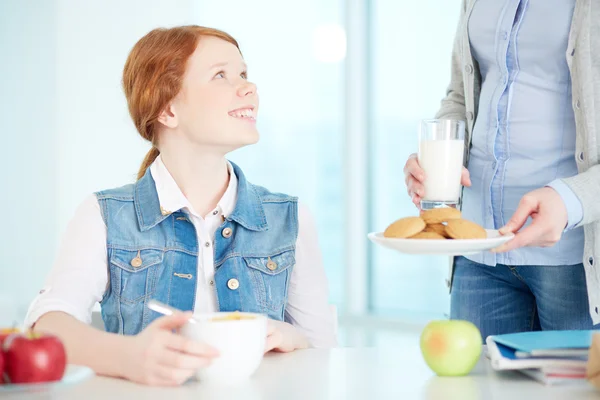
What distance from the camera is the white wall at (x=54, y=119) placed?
16.1 feet

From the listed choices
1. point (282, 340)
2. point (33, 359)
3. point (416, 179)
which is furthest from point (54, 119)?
point (33, 359)

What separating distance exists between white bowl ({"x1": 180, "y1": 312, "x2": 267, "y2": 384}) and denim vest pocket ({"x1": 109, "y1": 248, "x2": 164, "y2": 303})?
1.79 ft

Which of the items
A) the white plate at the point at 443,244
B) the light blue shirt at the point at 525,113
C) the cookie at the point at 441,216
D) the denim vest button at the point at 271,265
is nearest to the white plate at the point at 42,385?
the white plate at the point at 443,244

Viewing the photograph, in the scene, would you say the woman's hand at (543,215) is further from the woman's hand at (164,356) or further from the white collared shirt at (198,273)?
the woman's hand at (164,356)

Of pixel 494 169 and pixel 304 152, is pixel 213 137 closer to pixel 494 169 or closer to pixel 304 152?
pixel 494 169

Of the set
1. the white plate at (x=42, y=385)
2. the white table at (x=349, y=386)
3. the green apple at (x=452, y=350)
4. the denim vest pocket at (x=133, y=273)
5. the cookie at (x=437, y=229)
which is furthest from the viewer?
the denim vest pocket at (x=133, y=273)

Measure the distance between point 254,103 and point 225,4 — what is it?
4.01 m

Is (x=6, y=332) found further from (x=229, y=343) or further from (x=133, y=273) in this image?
(x=133, y=273)

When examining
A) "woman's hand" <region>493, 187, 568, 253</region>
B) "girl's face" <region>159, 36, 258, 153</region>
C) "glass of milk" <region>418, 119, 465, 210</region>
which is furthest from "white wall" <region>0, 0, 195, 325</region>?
"woman's hand" <region>493, 187, 568, 253</region>

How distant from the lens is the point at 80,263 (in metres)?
1.68

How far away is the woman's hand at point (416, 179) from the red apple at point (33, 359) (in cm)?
88

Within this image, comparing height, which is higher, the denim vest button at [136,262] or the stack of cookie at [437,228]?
the stack of cookie at [437,228]

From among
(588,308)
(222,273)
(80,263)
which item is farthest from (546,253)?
(80,263)

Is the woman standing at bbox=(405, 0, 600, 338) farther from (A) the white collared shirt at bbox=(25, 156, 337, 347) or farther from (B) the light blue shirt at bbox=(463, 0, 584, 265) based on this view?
(A) the white collared shirt at bbox=(25, 156, 337, 347)
